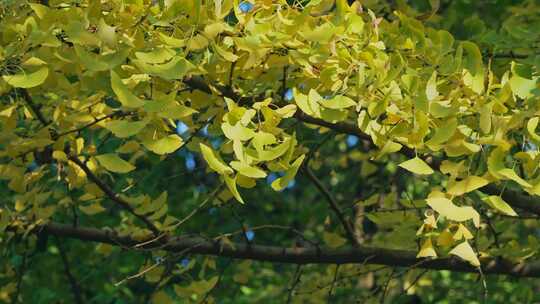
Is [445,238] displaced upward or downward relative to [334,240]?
upward

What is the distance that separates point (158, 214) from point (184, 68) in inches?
35.0

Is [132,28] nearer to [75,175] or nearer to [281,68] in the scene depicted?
[281,68]

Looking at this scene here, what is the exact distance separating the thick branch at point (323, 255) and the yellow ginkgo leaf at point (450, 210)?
36.7 inches

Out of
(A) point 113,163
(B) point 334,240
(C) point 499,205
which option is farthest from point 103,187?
(C) point 499,205

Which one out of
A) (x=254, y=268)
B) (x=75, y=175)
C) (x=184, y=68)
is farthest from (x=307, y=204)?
(x=184, y=68)

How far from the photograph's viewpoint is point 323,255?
113 inches

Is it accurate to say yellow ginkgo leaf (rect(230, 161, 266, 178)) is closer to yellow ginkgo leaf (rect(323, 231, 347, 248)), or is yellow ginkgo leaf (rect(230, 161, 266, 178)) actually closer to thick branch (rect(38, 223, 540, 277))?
thick branch (rect(38, 223, 540, 277))

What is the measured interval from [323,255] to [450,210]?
1099 mm

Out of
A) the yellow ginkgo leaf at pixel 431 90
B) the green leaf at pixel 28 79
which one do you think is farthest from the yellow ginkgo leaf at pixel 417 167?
the green leaf at pixel 28 79

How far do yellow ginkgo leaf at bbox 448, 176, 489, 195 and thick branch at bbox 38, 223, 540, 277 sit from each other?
90cm

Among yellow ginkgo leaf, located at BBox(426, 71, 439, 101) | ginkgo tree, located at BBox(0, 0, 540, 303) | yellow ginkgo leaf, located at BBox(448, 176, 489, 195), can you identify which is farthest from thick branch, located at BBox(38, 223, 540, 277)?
yellow ginkgo leaf, located at BBox(426, 71, 439, 101)

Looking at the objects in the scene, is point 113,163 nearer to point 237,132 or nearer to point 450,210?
point 237,132

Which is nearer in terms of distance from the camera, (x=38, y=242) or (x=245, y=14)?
(x=245, y=14)

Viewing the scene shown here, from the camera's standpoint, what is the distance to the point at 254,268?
16.8 feet
